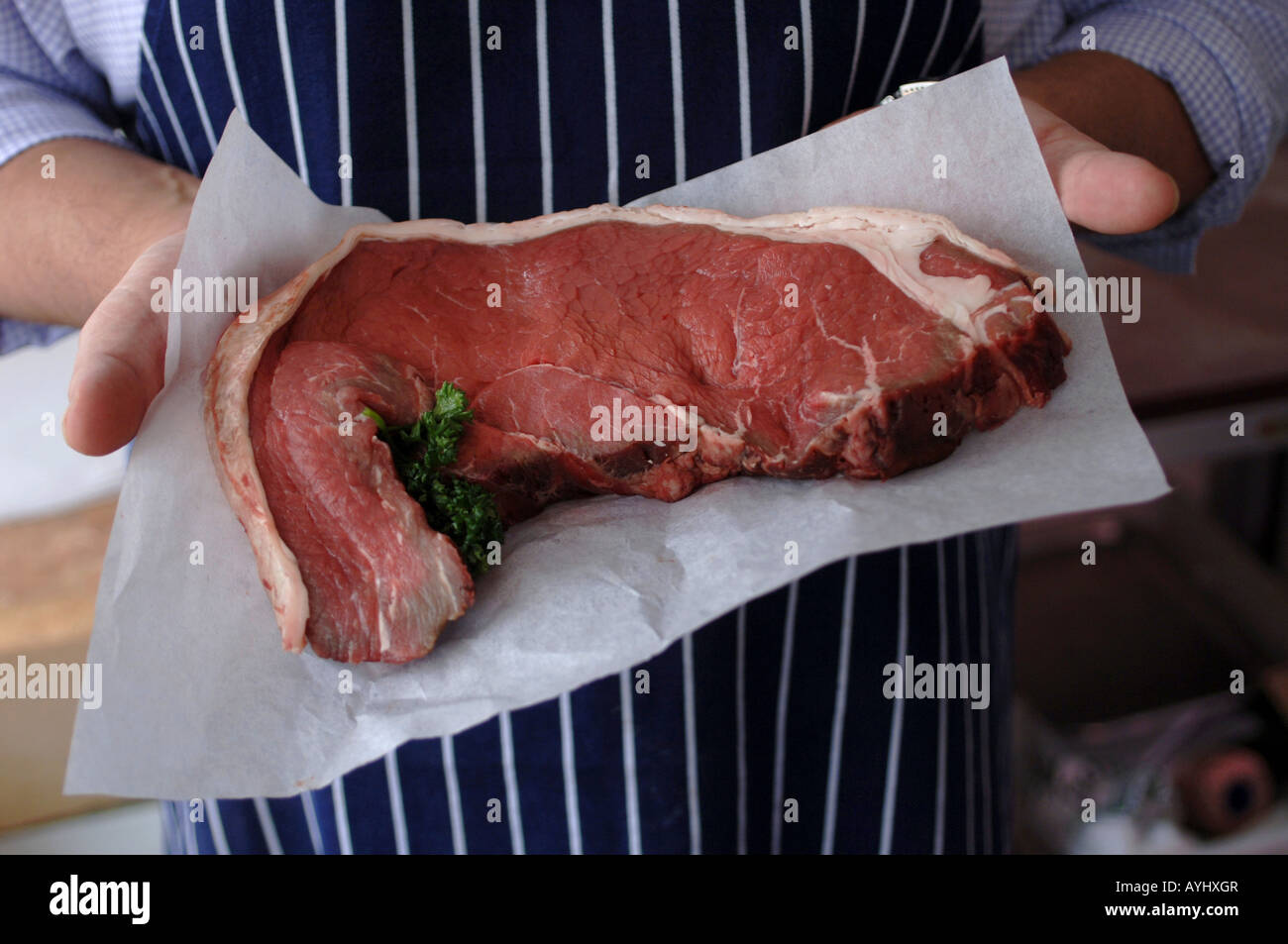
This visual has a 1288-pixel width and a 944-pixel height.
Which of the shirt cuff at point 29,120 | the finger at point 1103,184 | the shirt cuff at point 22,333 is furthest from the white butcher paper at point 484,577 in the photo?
the shirt cuff at point 22,333

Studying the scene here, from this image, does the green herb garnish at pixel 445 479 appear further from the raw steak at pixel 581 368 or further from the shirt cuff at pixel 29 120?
the shirt cuff at pixel 29 120

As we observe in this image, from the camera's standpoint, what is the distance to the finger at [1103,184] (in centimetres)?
198

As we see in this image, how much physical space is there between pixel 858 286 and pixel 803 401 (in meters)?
0.30

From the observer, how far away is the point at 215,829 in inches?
95.8

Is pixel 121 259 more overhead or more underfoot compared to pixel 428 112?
more underfoot

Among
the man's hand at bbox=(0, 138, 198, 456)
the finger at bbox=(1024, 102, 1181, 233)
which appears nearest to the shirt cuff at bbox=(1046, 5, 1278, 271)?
the finger at bbox=(1024, 102, 1181, 233)

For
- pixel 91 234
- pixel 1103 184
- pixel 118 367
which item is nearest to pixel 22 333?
pixel 91 234

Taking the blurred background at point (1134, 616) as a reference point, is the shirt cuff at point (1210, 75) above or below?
above

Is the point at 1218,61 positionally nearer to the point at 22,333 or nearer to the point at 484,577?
the point at 484,577

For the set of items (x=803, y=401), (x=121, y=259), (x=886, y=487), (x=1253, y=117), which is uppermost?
(x=1253, y=117)

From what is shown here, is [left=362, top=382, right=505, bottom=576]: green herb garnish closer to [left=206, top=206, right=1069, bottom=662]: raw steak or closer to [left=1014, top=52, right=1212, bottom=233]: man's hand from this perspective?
[left=206, top=206, right=1069, bottom=662]: raw steak

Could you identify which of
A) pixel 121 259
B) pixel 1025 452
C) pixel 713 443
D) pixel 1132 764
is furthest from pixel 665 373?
pixel 1132 764

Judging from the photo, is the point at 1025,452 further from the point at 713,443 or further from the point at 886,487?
the point at 713,443

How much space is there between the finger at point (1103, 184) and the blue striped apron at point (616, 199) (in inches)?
17.6
